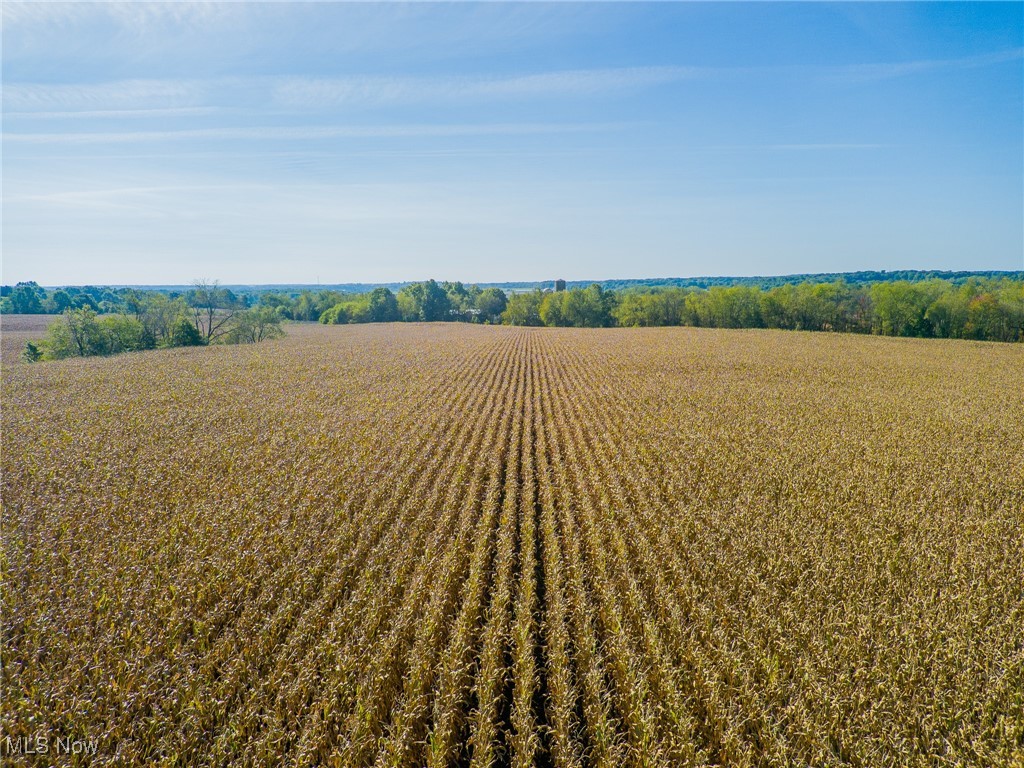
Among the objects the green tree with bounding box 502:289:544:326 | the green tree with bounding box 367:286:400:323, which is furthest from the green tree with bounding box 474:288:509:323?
the green tree with bounding box 367:286:400:323

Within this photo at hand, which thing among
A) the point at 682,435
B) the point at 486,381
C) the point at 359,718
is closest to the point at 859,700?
the point at 359,718

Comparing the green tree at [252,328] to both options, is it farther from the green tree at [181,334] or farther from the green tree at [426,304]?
the green tree at [426,304]

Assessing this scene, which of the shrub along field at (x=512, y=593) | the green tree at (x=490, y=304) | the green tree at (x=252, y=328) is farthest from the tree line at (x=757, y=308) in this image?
the shrub along field at (x=512, y=593)

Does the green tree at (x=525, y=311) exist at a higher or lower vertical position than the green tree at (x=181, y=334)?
higher
